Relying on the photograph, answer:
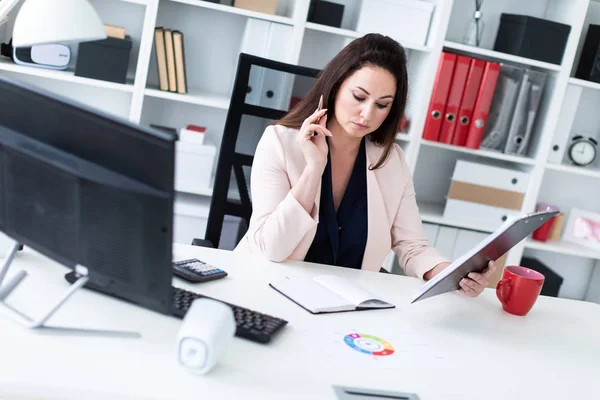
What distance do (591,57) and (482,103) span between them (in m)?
0.66

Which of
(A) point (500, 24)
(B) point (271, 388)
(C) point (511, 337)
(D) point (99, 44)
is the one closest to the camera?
(B) point (271, 388)

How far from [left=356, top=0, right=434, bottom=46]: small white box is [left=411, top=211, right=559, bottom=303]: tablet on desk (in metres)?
1.65

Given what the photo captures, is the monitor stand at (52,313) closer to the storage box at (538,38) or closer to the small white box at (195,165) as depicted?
the small white box at (195,165)

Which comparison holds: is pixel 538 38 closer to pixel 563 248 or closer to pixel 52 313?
pixel 563 248

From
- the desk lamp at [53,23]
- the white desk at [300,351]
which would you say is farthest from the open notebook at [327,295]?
A: the desk lamp at [53,23]

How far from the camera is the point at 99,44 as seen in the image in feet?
9.17

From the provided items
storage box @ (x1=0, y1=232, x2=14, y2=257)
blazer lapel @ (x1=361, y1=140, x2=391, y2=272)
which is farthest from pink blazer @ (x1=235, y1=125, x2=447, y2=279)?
storage box @ (x1=0, y1=232, x2=14, y2=257)

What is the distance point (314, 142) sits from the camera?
1779 millimetres

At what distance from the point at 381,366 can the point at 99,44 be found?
216 centimetres

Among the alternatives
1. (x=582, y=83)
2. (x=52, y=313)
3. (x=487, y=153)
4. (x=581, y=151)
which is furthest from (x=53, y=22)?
(x=581, y=151)

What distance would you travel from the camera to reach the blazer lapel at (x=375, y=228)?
186 cm

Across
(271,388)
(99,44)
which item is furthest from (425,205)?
(271,388)

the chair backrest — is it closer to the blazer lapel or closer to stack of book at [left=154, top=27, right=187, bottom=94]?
the blazer lapel

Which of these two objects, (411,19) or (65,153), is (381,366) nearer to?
(65,153)
